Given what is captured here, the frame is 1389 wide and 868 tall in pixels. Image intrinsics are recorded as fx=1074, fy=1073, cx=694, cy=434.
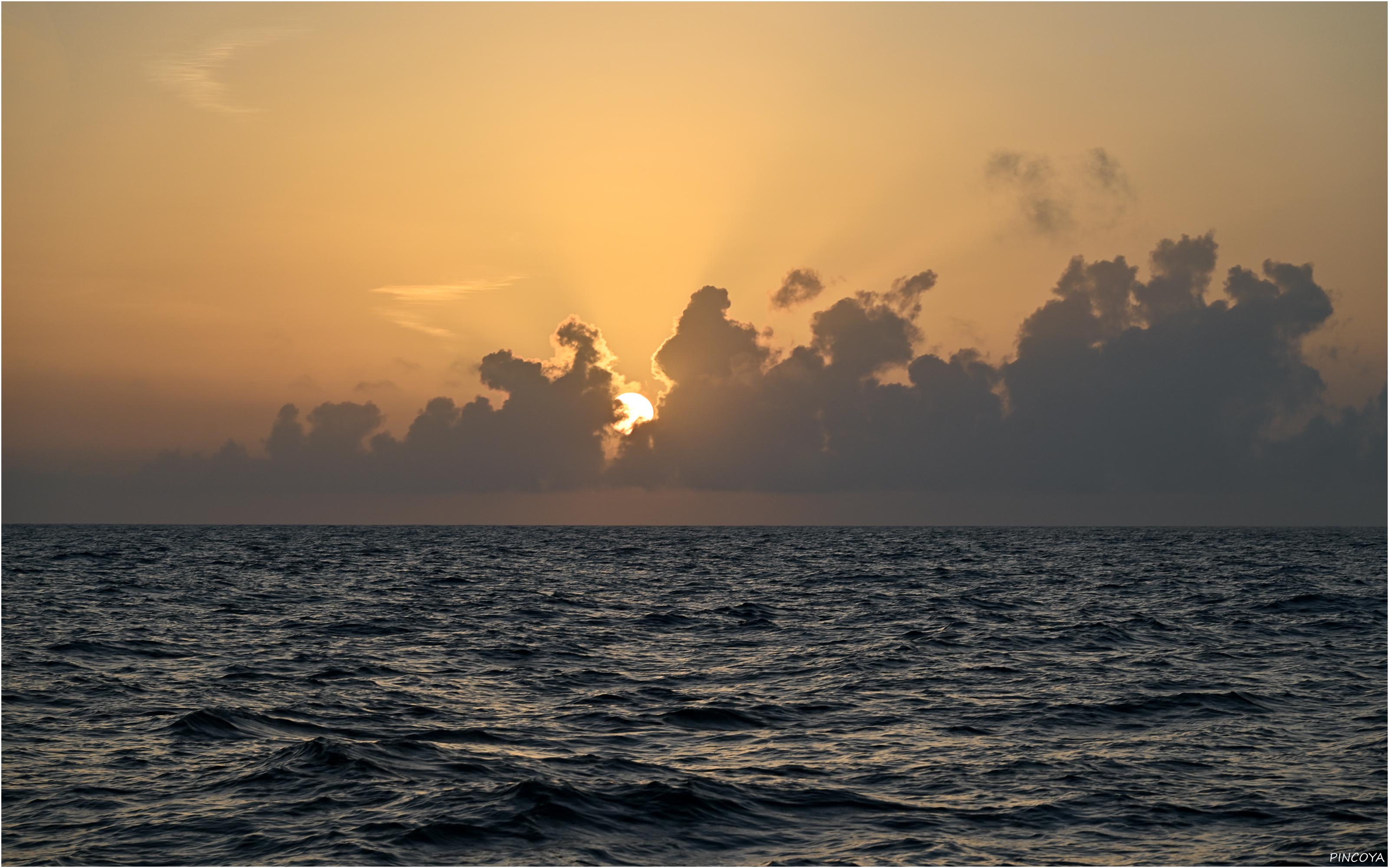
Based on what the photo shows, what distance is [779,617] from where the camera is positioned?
139 ft

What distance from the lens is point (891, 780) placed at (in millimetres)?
18250

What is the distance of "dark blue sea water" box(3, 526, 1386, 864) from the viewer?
15492mm

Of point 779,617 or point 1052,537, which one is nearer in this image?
point 779,617

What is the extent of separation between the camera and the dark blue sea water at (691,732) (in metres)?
15.5

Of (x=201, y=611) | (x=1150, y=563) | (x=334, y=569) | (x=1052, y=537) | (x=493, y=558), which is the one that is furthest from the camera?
(x=1052, y=537)

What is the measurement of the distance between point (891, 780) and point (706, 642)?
16.9 meters

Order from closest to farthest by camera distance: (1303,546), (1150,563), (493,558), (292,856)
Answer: (292,856) → (1150,563) → (493,558) → (1303,546)

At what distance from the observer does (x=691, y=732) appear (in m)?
21.7

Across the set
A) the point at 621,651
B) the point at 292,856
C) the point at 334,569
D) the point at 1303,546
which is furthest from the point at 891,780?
the point at 1303,546

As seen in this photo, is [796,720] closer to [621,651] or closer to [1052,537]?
[621,651]

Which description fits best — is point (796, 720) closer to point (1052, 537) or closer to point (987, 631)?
point (987, 631)

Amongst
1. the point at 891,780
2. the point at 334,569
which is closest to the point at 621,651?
the point at 891,780

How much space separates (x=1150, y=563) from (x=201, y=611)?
71.5m

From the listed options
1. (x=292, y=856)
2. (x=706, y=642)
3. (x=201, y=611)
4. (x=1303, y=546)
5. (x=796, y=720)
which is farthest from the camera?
(x=1303, y=546)
